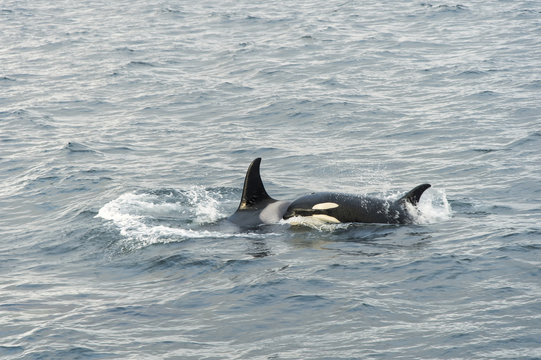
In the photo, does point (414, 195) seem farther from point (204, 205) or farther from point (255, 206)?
point (204, 205)

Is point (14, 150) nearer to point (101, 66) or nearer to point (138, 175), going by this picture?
point (138, 175)

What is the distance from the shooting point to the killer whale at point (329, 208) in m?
15.2

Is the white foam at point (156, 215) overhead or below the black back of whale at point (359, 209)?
below

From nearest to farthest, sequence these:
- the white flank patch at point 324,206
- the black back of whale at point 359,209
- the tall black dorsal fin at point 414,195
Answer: the tall black dorsal fin at point 414,195 → the black back of whale at point 359,209 → the white flank patch at point 324,206

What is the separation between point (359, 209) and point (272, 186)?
152 inches

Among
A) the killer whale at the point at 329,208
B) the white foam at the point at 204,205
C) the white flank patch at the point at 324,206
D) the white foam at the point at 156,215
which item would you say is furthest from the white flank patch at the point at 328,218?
the white foam at the point at 204,205

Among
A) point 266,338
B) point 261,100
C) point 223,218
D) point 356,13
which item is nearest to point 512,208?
point 223,218

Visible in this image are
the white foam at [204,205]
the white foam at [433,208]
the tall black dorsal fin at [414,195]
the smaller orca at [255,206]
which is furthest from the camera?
the white foam at [204,205]

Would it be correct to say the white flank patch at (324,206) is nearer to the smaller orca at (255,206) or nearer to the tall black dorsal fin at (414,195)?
the smaller orca at (255,206)

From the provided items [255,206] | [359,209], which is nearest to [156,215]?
[255,206]

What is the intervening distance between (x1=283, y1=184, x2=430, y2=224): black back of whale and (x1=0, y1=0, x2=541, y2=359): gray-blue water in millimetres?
308

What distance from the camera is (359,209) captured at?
50.3 ft

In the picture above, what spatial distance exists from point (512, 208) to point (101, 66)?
22.2 m

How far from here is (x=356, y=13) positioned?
4384 centimetres
